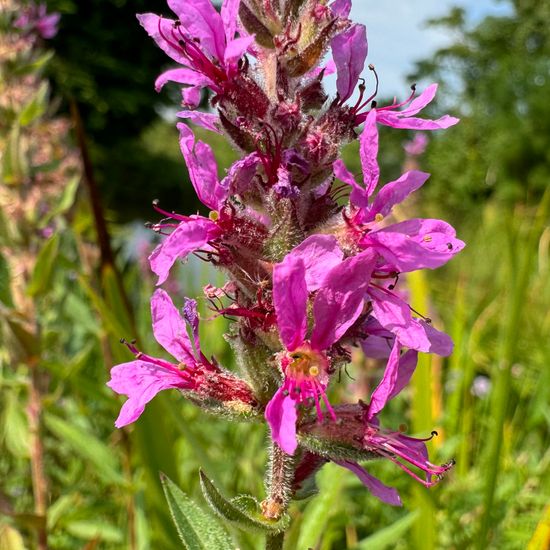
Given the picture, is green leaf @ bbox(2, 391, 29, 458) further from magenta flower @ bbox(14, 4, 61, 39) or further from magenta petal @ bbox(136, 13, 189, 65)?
magenta petal @ bbox(136, 13, 189, 65)

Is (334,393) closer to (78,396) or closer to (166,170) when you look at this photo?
(78,396)

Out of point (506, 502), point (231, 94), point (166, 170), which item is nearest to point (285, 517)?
point (231, 94)

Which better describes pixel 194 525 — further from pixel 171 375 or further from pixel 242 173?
pixel 242 173

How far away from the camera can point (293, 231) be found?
1.03m

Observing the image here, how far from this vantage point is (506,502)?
2.25 meters

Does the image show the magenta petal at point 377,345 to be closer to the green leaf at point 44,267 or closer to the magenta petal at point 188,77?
the magenta petal at point 188,77

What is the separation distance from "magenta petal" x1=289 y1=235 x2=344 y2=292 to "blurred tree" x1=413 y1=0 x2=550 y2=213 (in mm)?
14109

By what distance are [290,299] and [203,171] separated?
265 mm

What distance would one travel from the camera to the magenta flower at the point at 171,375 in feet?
3.43

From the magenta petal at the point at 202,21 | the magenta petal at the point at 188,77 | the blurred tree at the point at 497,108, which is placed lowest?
the blurred tree at the point at 497,108

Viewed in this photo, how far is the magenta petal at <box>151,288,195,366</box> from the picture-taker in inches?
44.6

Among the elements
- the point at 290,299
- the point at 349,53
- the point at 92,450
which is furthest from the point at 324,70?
the point at 92,450

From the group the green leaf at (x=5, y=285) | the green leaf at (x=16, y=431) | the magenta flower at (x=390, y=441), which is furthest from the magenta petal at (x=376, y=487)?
the green leaf at (x=5, y=285)

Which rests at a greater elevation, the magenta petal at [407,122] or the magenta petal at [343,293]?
the magenta petal at [407,122]
